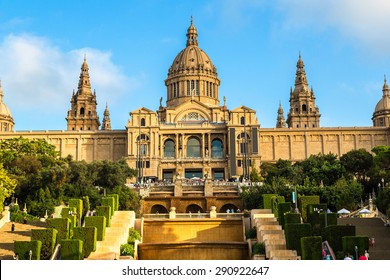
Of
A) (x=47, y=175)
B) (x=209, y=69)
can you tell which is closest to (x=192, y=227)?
(x=47, y=175)

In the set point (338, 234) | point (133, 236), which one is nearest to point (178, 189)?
point (133, 236)

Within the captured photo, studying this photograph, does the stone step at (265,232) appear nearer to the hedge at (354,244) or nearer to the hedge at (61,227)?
the hedge at (354,244)

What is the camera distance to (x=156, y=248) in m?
37.4

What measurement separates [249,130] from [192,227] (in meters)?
47.2

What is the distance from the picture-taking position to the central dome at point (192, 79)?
340 ft

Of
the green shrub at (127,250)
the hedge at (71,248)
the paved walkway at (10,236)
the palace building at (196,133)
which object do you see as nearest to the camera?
the hedge at (71,248)

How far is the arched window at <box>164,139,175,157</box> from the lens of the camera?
91062mm

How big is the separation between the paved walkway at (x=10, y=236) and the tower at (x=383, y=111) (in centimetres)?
7179

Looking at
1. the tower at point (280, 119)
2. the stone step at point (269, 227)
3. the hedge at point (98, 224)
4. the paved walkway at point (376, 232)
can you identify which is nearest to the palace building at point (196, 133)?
the tower at point (280, 119)

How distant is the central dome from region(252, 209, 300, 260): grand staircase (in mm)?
60411

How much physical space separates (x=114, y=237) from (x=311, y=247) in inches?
483

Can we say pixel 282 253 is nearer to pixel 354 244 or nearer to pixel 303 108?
pixel 354 244
